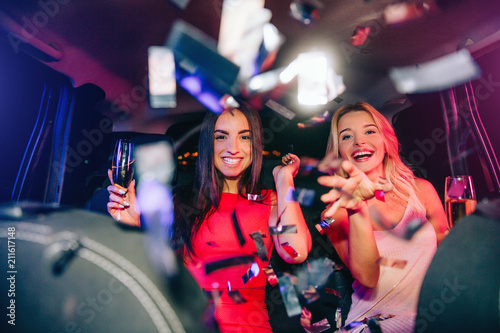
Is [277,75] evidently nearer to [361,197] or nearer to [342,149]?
[342,149]

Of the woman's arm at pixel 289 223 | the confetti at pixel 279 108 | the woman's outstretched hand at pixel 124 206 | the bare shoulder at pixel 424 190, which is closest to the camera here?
the woman's outstretched hand at pixel 124 206

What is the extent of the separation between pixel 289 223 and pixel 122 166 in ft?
2.92

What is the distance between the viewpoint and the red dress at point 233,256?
1448mm

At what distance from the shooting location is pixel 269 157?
2.00m

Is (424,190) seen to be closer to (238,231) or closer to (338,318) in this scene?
(338,318)

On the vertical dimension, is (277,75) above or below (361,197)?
above

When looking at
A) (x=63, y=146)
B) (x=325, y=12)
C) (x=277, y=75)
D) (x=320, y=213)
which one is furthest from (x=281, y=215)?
(x=63, y=146)

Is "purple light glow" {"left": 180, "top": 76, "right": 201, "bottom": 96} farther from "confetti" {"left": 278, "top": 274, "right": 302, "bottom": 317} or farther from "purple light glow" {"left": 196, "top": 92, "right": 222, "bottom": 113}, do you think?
"confetti" {"left": 278, "top": 274, "right": 302, "bottom": 317}

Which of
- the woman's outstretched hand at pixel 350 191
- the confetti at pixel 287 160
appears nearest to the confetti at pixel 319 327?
the woman's outstretched hand at pixel 350 191

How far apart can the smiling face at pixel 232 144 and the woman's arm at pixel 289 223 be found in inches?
10.4

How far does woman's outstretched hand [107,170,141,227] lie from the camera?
140 centimetres

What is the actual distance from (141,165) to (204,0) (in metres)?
1.07

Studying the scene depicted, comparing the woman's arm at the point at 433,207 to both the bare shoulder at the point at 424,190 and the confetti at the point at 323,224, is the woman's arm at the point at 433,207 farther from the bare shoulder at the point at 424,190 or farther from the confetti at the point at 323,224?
the confetti at the point at 323,224

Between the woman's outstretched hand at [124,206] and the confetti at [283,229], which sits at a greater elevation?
the woman's outstretched hand at [124,206]
